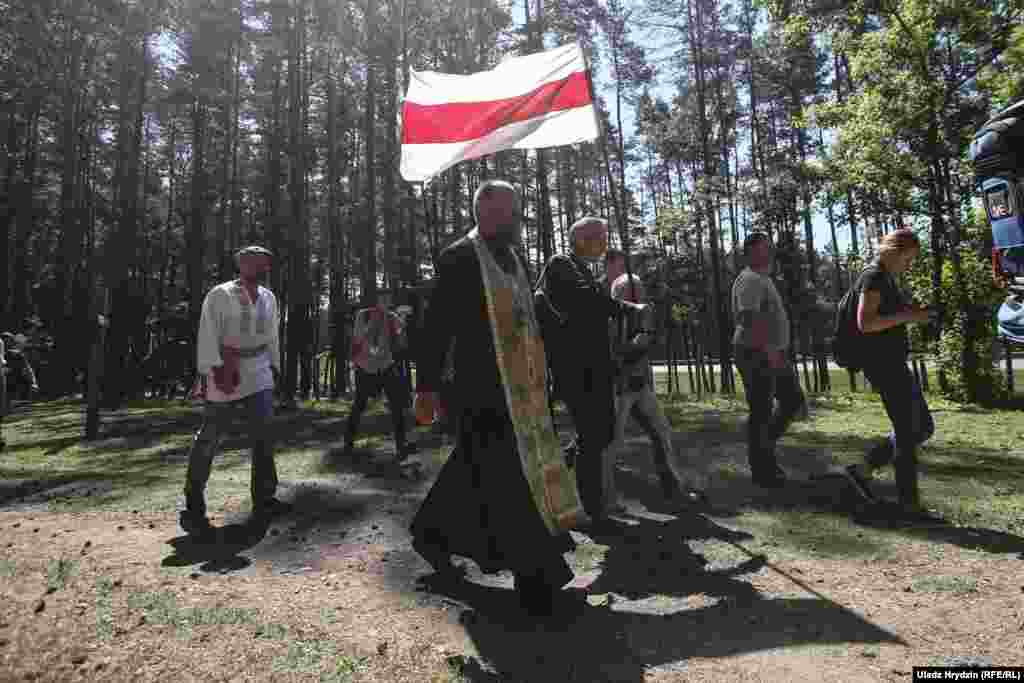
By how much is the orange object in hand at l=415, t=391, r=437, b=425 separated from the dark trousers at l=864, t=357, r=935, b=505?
10.2 ft

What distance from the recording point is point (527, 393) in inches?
Answer: 127

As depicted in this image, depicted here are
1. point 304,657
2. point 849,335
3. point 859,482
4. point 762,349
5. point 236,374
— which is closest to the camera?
point 304,657

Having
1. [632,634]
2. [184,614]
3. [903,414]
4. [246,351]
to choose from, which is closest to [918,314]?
[903,414]

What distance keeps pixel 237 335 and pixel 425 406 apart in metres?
2.39

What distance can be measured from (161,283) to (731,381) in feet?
98.0

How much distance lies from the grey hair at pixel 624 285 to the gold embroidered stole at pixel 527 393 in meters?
1.36

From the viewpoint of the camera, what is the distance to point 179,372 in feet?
79.8

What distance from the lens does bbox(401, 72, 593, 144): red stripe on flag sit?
504 centimetres

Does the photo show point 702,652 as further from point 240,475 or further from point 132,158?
point 132,158

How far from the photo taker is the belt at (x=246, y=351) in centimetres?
480

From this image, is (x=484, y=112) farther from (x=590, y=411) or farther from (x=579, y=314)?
(x=590, y=411)

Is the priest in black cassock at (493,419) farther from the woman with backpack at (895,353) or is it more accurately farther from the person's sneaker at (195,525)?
the woman with backpack at (895,353)

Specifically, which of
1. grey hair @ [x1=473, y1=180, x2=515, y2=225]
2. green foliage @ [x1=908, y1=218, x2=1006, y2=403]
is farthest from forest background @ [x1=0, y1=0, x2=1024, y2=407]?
grey hair @ [x1=473, y1=180, x2=515, y2=225]

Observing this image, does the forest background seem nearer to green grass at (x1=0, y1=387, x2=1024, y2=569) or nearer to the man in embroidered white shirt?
green grass at (x1=0, y1=387, x2=1024, y2=569)
